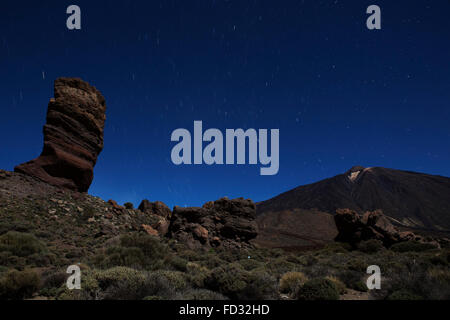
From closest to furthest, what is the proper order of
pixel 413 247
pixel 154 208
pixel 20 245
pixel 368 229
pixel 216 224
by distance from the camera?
1. pixel 20 245
2. pixel 413 247
3. pixel 216 224
4. pixel 368 229
5. pixel 154 208

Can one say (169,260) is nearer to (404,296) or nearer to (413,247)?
(404,296)

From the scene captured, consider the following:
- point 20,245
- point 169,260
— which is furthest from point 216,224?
point 20,245

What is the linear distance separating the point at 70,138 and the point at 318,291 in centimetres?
3375

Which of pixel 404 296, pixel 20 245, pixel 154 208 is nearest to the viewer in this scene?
pixel 404 296

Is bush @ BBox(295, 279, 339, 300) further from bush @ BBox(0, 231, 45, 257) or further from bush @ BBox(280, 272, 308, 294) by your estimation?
bush @ BBox(0, 231, 45, 257)

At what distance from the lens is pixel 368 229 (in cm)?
2855

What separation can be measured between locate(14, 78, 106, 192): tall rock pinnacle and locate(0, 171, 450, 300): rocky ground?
6.07 ft

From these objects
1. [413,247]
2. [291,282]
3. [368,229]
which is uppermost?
[368,229]

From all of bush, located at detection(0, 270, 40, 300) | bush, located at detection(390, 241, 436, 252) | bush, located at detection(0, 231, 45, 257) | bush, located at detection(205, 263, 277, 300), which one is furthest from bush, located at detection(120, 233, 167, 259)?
bush, located at detection(390, 241, 436, 252)
